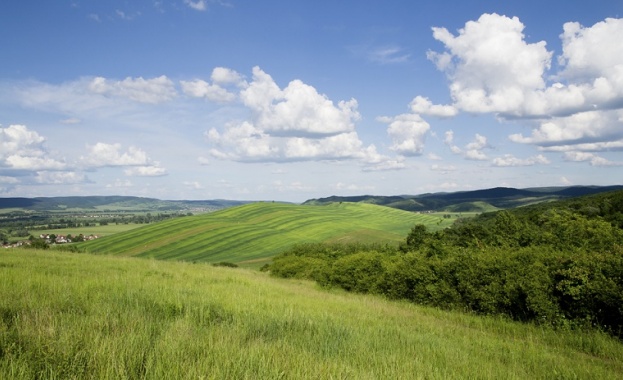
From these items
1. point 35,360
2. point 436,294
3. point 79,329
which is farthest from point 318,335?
point 436,294

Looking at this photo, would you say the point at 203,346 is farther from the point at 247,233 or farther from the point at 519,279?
the point at 247,233

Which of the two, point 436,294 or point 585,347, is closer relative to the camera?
point 585,347

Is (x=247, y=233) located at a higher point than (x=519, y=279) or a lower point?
lower

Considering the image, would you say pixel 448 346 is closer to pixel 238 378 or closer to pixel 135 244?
pixel 238 378

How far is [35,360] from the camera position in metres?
3.92

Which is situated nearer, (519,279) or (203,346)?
(203,346)

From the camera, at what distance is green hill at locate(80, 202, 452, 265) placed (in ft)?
310

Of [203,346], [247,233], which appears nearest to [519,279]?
[203,346]

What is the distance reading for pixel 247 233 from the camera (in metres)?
110

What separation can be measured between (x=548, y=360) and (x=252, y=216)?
5102 inches

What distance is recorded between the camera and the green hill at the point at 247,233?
94.5m

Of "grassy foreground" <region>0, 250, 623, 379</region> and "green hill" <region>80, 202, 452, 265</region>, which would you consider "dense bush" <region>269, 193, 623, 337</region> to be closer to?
"grassy foreground" <region>0, 250, 623, 379</region>

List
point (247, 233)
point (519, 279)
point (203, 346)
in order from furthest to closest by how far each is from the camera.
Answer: point (247, 233), point (519, 279), point (203, 346)

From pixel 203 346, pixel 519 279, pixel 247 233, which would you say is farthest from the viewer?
pixel 247 233
